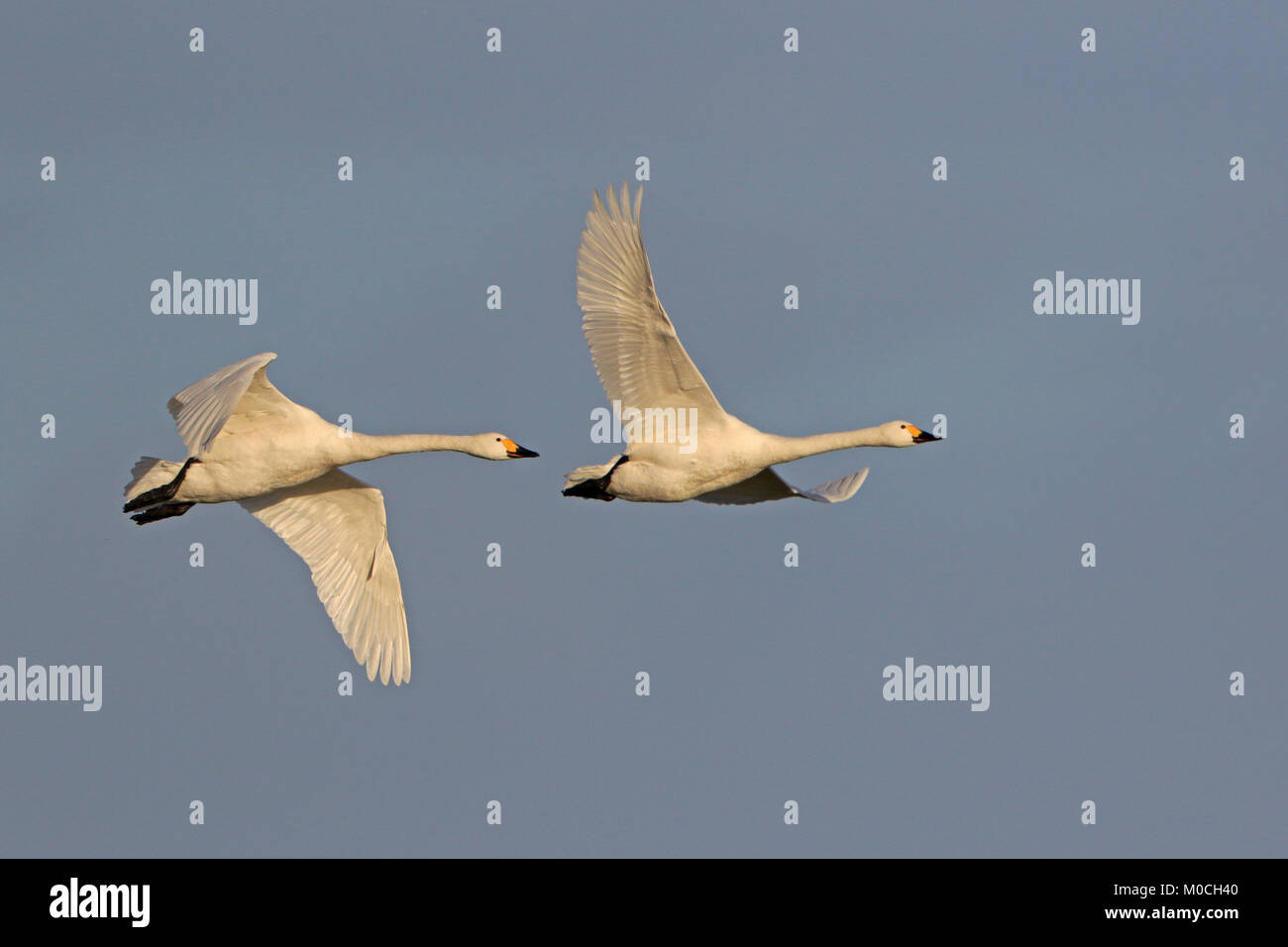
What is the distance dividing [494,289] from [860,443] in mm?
5945

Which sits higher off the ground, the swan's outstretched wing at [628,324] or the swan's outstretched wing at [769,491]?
the swan's outstretched wing at [628,324]

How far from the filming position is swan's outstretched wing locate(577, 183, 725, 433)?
2905 cm

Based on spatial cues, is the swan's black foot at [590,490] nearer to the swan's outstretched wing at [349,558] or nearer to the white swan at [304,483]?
the white swan at [304,483]

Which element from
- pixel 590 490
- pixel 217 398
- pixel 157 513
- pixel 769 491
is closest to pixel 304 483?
pixel 157 513

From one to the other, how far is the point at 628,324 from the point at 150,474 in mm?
6829

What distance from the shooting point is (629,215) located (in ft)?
94.9

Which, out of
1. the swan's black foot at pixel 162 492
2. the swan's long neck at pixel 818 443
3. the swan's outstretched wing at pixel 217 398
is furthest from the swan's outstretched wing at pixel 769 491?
the swan's black foot at pixel 162 492

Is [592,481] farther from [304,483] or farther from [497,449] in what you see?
[304,483]

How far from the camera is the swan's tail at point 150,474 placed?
30672 mm

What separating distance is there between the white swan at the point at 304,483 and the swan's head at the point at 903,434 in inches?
199

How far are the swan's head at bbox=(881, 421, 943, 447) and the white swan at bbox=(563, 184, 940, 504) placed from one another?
0.84 m

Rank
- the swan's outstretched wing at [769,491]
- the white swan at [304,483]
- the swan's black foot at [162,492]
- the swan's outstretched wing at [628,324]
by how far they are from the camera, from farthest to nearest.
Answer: the swan's outstretched wing at [769,491]
the swan's black foot at [162,492]
the swan's outstretched wing at [628,324]
the white swan at [304,483]

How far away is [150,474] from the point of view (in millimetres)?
30875

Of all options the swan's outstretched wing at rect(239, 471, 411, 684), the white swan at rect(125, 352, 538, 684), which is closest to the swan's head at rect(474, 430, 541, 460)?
the white swan at rect(125, 352, 538, 684)
